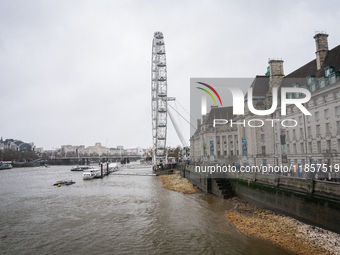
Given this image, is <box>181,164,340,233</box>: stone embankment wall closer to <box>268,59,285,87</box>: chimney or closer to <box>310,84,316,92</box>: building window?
<box>310,84,316,92</box>: building window

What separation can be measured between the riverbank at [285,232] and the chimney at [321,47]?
21827 mm

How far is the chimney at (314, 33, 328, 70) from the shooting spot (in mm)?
30161

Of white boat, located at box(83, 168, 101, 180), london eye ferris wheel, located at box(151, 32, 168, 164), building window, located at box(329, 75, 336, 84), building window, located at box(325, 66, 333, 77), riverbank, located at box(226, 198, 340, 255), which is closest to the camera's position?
riverbank, located at box(226, 198, 340, 255)

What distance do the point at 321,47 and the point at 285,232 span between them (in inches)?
1024

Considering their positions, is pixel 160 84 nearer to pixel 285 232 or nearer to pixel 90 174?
pixel 90 174

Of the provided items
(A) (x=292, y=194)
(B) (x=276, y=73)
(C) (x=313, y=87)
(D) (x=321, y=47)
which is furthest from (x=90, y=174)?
(D) (x=321, y=47)

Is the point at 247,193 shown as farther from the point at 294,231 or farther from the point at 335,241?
the point at 335,241

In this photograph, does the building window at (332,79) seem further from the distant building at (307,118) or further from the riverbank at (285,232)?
the riverbank at (285,232)

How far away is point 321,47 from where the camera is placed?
30.4 m

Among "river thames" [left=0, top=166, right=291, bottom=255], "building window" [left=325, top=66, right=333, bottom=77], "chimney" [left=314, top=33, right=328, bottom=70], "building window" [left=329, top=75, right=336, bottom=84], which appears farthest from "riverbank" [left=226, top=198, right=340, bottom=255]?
"chimney" [left=314, top=33, right=328, bottom=70]

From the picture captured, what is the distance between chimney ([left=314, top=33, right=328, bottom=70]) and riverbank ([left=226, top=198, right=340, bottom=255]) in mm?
21827

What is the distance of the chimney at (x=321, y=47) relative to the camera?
99.0ft

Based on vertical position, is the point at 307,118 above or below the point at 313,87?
below

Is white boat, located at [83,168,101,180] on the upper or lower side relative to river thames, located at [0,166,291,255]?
upper
